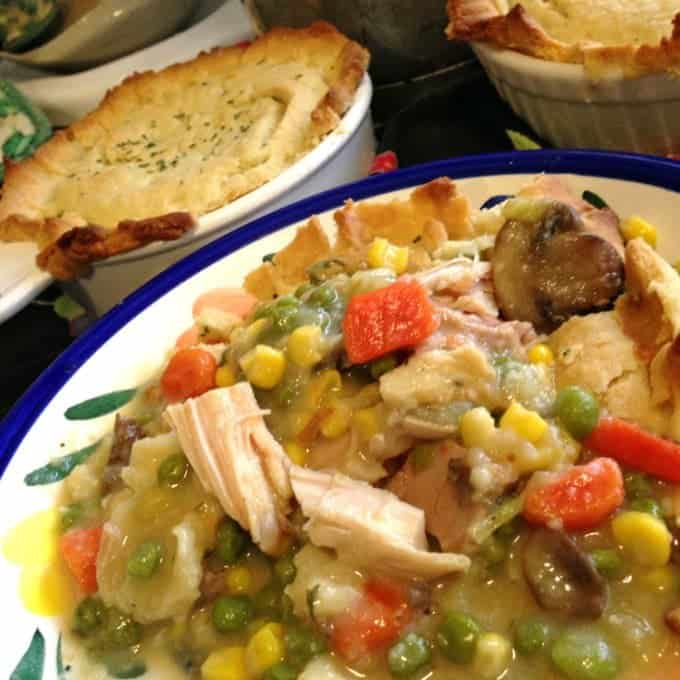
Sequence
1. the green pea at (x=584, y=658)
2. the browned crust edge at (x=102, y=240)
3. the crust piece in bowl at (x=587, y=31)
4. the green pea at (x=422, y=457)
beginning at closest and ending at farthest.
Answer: the green pea at (x=584, y=658)
the green pea at (x=422, y=457)
the crust piece in bowl at (x=587, y=31)
the browned crust edge at (x=102, y=240)

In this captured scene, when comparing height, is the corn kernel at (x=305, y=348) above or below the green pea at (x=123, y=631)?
above

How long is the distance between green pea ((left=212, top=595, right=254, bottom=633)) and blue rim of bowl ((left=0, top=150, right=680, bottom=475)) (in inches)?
26.4

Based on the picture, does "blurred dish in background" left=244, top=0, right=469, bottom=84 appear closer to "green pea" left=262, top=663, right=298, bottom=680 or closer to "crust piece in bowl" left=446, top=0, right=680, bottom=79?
"crust piece in bowl" left=446, top=0, right=680, bottom=79

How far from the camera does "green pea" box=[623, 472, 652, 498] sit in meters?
1.53

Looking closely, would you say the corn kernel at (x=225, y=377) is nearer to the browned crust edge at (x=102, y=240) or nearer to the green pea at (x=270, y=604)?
the green pea at (x=270, y=604)

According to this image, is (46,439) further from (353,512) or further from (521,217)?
(521,217)

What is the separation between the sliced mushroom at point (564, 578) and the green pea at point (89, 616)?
85cm

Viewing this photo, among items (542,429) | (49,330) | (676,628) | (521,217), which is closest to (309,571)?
(542,429)

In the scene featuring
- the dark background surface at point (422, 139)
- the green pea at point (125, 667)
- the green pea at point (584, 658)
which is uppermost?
the green pea at point (125, 667)

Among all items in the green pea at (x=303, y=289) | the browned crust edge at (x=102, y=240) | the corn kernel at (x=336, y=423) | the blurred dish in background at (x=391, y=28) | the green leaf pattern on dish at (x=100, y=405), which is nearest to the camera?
the corn kernel at (x=336, y=423)

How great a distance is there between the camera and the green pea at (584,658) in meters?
1.35

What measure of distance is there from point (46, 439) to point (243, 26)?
278 centimetres

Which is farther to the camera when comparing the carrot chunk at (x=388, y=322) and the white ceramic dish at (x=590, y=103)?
the white ceramic dish at (x=590, y=103)

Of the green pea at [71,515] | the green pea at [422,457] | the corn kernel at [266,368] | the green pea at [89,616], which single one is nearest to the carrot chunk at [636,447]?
the green pea at [422,457]
